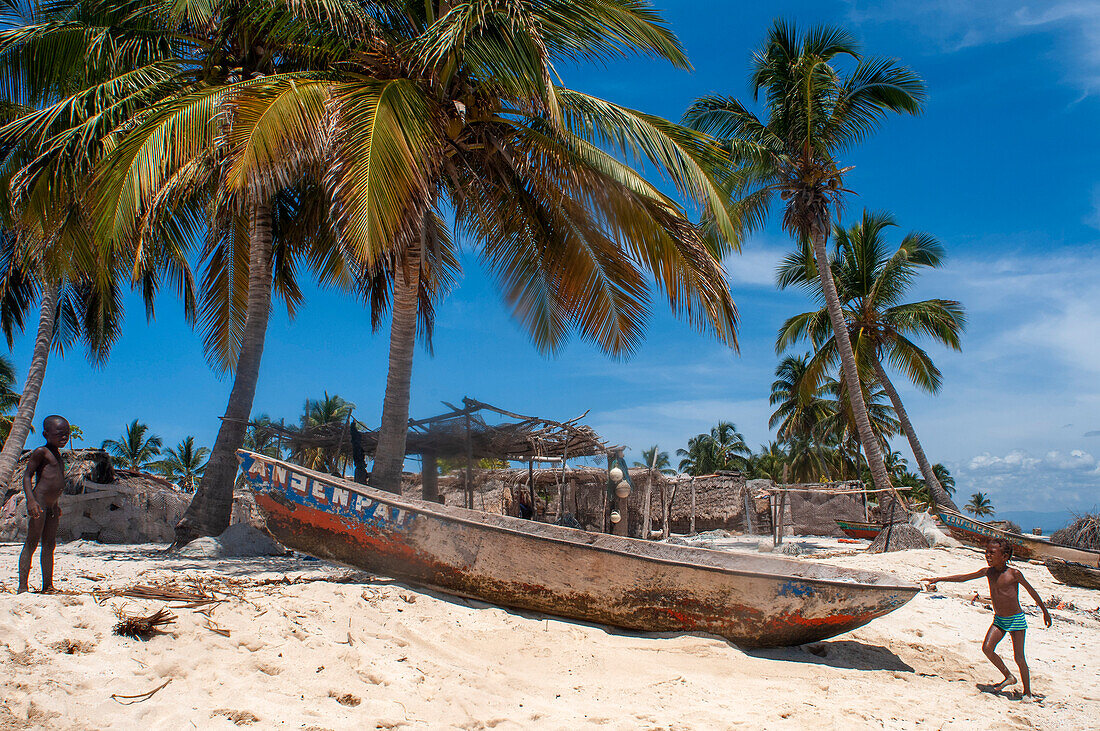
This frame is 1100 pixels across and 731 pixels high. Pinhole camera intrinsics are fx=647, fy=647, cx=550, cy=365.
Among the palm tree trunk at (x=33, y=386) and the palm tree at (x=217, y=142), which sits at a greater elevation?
the palm tree at (x=217, y=142)

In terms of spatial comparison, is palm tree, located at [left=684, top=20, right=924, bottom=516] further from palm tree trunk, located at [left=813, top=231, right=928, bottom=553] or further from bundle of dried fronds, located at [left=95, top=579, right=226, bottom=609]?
bundle of dried fronds, located at [left=95, top=579, right=226, bottom=609]

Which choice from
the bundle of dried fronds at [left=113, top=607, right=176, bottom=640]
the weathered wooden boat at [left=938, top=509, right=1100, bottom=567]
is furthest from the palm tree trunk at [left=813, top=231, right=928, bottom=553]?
the bundle of dried fronds at [left=113, top=607, right=176, bottom=640]

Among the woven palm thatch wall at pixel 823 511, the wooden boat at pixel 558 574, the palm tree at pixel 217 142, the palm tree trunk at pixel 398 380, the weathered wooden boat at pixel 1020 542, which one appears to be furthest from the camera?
the woven palm thatch wall at pixel 823 511

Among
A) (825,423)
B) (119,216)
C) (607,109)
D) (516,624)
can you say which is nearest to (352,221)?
(119,216)

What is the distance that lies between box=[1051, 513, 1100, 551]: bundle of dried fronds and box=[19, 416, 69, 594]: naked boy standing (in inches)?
642

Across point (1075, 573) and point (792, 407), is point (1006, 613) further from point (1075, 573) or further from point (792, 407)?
point (792, 407)

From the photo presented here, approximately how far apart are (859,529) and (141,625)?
58.8ft

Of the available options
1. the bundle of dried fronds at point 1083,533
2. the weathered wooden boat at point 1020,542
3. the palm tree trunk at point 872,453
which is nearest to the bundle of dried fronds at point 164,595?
the weathered wooden boat at point 1020,542

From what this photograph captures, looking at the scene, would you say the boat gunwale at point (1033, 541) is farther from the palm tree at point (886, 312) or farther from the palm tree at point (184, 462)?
the palm tree at point (184, 462)

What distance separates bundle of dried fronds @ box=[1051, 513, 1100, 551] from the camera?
13.4 m

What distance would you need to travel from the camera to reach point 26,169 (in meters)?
7.64

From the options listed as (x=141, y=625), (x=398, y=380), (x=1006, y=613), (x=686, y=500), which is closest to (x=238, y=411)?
(x=398, y=380)

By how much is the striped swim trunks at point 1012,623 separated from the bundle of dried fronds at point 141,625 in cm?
565

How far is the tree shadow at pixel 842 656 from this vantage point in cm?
511
